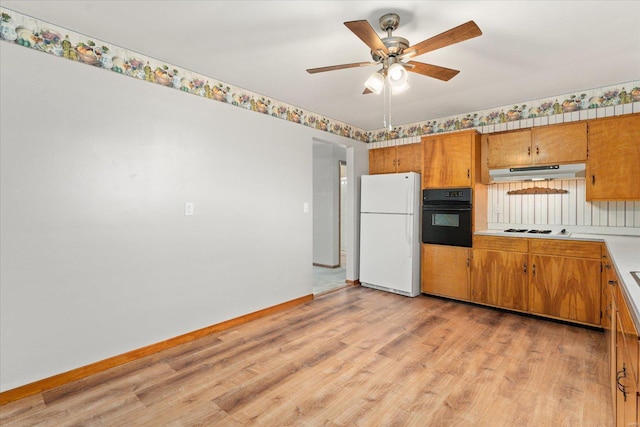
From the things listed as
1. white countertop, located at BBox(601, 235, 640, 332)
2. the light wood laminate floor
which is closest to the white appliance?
the light wood laminate floor

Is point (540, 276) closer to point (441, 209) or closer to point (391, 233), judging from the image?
point (441, 209)

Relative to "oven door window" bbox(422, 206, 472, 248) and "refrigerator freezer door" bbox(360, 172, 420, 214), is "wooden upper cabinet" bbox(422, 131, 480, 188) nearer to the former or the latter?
"refrigerator freezer door" bbox(360, 172, 420, 214)

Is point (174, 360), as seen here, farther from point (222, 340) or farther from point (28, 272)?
point (28, 272)

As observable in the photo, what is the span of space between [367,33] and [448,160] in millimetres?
2670

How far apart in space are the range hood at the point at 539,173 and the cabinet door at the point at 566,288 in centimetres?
88

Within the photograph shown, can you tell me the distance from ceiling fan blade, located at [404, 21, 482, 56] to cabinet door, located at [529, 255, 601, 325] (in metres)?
2.63

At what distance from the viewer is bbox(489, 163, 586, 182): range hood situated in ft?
11.0

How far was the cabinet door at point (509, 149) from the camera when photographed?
3.67 m

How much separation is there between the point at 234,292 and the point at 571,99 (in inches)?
162

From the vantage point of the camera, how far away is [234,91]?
10.8ft

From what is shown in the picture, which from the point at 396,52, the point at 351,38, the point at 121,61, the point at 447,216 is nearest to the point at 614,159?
the point at 447,216

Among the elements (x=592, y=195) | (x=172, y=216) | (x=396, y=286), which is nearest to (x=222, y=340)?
(x=172, y=216)

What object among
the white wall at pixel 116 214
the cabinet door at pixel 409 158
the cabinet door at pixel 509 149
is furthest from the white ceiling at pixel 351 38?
the cabinet door at pixel 409 158

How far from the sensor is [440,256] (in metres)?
4.15
